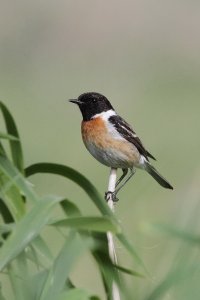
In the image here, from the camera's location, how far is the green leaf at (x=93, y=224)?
199 centimetres

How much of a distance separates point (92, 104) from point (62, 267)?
3342 millimetres

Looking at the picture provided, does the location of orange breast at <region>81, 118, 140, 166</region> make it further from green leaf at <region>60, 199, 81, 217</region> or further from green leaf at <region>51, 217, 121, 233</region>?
green leaf at <region>51, 217, 121, 233</region>

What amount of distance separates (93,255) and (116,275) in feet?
0.18

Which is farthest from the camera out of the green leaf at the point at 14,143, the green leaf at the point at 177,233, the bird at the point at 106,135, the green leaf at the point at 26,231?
the bird at the point at 106,135

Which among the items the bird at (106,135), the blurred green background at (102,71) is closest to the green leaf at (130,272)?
the bird at (106,135)

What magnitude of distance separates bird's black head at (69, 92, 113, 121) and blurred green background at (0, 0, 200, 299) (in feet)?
15.9

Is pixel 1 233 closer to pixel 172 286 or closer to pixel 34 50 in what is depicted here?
pixel 172 286

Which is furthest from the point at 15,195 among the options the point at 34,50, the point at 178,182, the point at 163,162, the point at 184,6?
the point at 184,6

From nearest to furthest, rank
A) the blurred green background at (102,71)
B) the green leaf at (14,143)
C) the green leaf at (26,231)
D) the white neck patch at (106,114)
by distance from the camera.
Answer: the green leaf at (26,231)
the green leaf at (14,143)
the white neck patch at (106,114)
the blurred green background at (102,71)

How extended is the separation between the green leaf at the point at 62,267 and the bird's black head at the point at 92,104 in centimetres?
324

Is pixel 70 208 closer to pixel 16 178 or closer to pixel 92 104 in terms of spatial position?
pixel 16 178

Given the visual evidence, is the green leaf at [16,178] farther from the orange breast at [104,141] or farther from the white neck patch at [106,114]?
the white neck patch at [106,114]

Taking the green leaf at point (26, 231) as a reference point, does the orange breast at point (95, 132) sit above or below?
below

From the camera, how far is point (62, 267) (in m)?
1.99
